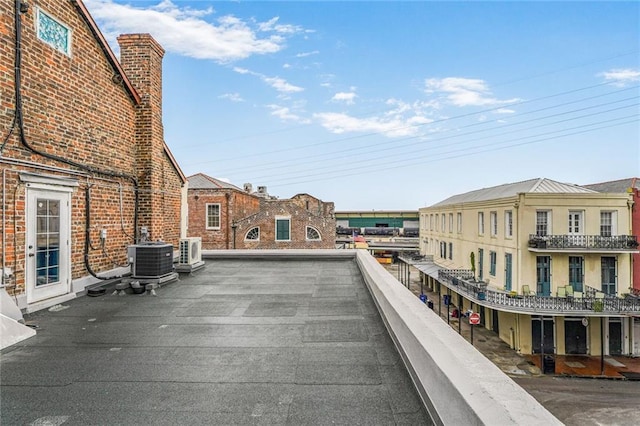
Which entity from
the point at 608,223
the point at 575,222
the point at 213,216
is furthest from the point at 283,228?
the point at 608,223

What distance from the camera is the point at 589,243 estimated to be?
18516 mm

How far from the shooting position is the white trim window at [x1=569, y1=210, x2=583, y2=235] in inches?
741

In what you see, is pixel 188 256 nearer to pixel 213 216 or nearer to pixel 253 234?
pixel 213 216

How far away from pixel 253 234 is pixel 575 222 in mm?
20858

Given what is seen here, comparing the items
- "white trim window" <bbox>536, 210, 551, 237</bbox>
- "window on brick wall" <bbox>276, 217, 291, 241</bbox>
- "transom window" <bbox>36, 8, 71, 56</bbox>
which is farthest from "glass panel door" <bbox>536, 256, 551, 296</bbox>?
"transom window" <bbox>36, 8, 71, 56</bbox>

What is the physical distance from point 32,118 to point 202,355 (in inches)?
165

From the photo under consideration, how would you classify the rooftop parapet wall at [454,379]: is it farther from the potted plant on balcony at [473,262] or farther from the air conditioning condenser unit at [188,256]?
the potted plant on balcony at [473,262]

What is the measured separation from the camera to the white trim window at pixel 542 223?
61.7 feet

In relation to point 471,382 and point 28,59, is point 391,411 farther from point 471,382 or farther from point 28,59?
point 28,59

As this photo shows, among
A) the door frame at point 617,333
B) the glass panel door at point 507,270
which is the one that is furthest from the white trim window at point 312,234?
the door frame at point 617,333

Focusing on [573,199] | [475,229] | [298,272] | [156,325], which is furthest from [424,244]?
[156,325]

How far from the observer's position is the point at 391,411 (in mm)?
2396

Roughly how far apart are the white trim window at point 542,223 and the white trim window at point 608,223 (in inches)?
108

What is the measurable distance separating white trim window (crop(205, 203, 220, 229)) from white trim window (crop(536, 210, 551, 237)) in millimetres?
20901
